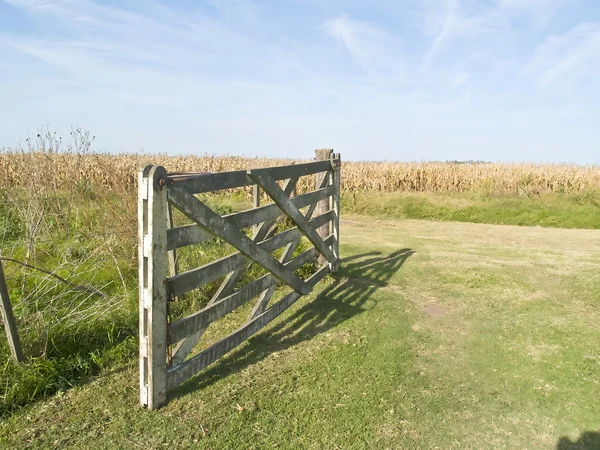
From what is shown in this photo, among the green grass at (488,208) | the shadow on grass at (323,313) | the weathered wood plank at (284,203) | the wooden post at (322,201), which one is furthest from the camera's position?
the green grass at (488,208)

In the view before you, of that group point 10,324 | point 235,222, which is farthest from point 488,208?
point 10,324

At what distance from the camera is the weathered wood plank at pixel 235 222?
3457 millimetres

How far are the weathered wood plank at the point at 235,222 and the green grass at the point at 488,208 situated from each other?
10.0 metres

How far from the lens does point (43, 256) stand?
254 inches

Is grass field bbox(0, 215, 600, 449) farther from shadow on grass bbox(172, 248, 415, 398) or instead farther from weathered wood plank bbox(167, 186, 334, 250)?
weathered wood plank bbox(167, 186, 334, 250)

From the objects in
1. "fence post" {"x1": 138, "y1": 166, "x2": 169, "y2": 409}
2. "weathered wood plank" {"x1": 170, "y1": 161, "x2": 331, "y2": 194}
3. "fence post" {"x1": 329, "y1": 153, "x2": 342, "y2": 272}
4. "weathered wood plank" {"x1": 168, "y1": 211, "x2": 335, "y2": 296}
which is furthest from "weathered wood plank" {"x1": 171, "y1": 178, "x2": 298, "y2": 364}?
"fence post" {"x1": 329, "y1": 153, "x2": 342, "y2": 272}

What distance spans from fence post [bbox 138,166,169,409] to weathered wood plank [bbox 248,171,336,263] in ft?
4.22

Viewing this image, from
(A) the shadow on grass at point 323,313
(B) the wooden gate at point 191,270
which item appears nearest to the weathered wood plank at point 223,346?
(B) the wooden gate at point 191,270

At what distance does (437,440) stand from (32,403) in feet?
10.6

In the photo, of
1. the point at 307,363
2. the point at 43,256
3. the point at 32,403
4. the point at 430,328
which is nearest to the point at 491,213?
the point at 430,328

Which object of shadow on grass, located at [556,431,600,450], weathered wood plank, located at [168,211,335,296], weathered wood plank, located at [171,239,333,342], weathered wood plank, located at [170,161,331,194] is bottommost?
shadow on grass, located at [556,431,600,450]

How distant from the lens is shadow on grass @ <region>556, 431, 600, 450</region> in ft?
10.2

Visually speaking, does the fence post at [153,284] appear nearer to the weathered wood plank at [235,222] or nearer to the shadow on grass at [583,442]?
the weathered wood plank at [235,222]

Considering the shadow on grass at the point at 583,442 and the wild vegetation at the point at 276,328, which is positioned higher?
the wild vegetation at the point at 276,328
